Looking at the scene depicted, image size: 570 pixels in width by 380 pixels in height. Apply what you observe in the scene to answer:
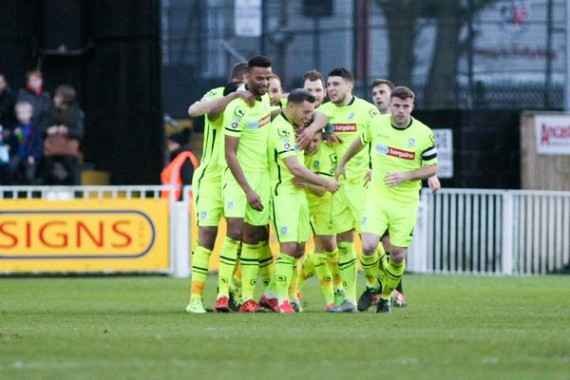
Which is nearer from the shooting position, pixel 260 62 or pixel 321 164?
pixel 260 62

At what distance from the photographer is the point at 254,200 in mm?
14820

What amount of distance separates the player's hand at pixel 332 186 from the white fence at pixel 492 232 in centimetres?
905

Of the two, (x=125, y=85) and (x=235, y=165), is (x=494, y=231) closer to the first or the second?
(x=125, y=85)

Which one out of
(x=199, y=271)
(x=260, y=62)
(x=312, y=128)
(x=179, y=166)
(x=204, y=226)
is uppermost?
(x=260, y=62)

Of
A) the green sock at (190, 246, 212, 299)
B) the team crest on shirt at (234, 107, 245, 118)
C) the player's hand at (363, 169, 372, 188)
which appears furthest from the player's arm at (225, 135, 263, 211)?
the player's hand at (363, 169, 372, 188)

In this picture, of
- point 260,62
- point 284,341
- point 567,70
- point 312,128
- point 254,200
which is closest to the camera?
point 284,341

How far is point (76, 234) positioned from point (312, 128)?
7.79m

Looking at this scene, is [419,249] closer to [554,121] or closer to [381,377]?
[554,121]

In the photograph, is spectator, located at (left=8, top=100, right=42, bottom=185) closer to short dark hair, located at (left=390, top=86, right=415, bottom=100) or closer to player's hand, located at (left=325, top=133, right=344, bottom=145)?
player's hand, located at (left=325, top=133, right=344, bottom=145)

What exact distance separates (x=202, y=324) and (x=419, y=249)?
11816 millimetres

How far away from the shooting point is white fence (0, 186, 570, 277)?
80.1 ft

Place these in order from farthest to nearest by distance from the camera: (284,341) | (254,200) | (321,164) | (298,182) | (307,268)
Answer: (307,268)
(321,164)
(298,182)
(254,200)
(284,341)

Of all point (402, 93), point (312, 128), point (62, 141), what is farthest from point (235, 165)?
point (62, 141)

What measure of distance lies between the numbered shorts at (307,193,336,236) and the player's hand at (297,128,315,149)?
2.29ft
